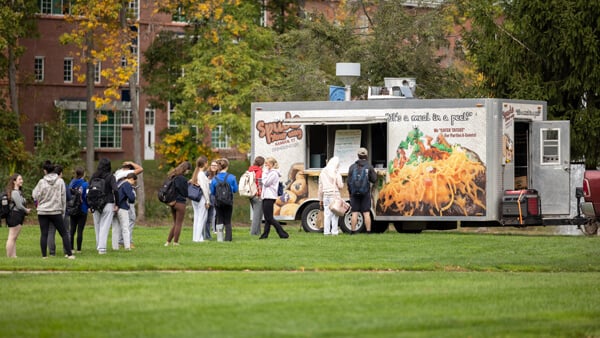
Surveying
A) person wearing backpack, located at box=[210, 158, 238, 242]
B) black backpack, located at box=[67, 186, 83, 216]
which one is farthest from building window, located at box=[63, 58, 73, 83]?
black backpack, located at box=[67, 186, 83, 216]

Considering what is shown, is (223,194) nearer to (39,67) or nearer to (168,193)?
(168,193)

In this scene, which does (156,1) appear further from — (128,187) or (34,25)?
(128,187)

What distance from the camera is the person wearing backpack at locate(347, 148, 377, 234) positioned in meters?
30.5

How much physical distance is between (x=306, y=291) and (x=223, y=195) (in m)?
10.8

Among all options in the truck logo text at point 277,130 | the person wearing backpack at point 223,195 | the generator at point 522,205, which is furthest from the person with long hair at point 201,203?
the generator at point 522,205

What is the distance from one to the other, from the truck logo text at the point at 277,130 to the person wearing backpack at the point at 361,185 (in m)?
2.27

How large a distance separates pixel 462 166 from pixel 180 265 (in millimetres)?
11291

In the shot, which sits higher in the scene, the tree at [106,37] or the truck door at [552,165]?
the tree at [106,37]

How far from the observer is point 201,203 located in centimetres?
2803

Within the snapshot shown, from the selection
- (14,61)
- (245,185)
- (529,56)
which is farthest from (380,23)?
(245,185)

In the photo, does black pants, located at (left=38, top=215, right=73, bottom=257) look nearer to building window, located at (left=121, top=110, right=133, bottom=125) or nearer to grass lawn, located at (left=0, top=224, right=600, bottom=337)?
grass lawn, located at (left=0, top=224, right=600, bottom=337)

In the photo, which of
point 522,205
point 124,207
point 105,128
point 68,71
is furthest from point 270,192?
point 105,128

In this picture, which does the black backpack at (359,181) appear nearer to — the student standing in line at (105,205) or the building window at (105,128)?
the student standing in line at (105,205)

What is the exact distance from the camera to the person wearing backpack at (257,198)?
30.4 meters
